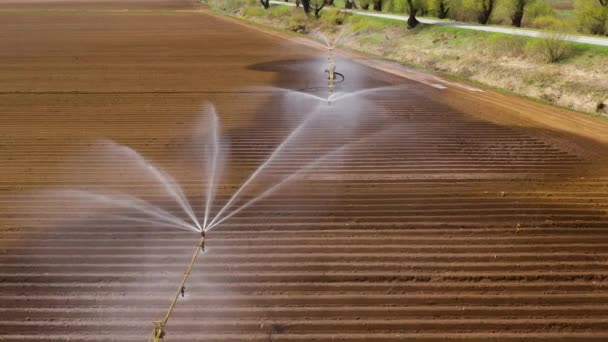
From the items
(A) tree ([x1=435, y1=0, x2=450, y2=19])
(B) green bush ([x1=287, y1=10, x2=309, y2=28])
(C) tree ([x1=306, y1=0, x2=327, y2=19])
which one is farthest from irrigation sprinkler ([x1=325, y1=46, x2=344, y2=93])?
(C) tree ([x1=306, y1=0, x2=327, y2=19])

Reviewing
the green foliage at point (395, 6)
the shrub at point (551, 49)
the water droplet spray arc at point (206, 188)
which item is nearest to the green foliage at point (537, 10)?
the green foliage at point (395, 6)

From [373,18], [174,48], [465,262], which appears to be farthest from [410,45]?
[465,262]

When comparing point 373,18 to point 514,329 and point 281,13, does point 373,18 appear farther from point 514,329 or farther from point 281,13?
point 514,329

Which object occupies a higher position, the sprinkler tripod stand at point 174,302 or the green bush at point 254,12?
the green bush at point 254,12

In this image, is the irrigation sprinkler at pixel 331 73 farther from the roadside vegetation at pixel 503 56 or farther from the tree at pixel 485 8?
the tree at pixel 485 8

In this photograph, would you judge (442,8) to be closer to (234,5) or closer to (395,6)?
(395,6)

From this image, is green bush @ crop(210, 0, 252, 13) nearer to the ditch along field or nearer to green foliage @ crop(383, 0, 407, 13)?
green foliage @ crop(383, 0, 407, 13)
